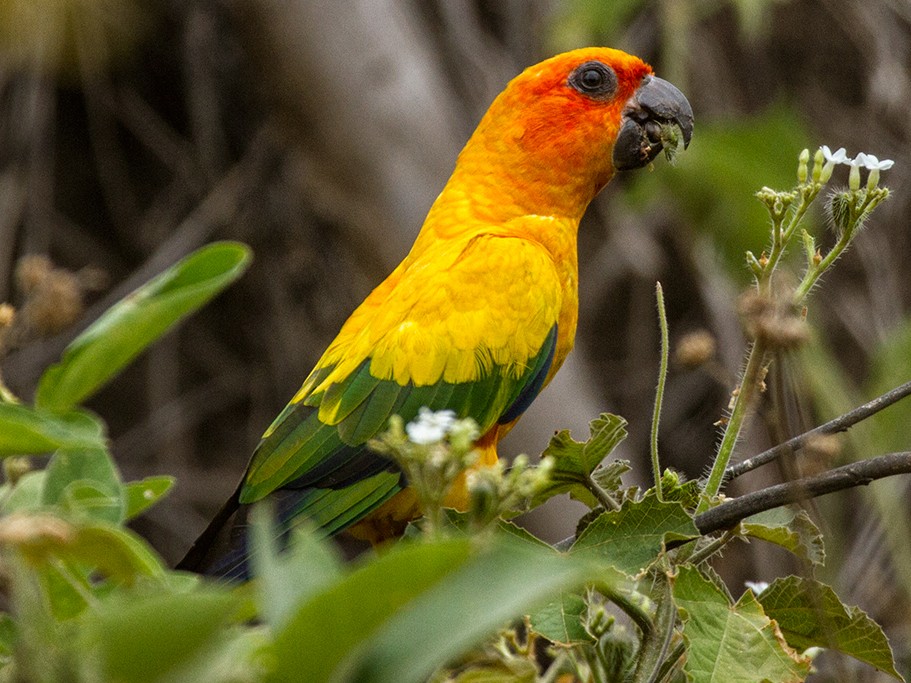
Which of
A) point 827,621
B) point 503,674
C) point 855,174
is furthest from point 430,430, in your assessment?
point 855,174

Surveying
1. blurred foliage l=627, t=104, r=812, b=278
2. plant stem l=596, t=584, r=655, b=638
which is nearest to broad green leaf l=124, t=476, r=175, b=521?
plant stem l=596, t=584, r=655, b=638

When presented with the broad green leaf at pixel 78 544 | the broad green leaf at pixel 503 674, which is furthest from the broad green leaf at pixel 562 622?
the broad green leaf at pixel 78 544

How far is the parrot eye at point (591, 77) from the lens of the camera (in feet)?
8.76

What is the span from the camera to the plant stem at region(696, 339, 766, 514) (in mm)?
1197

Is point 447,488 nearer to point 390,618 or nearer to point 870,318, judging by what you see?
point 390,618

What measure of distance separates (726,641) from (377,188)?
2874 mm

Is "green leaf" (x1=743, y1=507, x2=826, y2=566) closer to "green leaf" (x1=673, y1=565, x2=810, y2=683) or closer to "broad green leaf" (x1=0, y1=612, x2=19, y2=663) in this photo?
"green leaf" (x1=673, y1=565, x2=810, y2=683)

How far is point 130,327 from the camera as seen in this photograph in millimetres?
1153

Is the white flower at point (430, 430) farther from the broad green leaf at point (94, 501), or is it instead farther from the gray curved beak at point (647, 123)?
the gray curved beak at point (647, 123)

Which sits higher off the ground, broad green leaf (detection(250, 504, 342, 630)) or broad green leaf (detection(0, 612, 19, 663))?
broad green leaf (detection(250, 504, 342, 630))

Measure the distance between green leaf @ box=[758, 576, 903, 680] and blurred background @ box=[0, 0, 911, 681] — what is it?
233 centimetres

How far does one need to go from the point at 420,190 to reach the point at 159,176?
1.31 metres

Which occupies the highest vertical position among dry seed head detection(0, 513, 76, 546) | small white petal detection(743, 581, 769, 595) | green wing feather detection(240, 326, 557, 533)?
dry seed head detection(0, 513, 76, 546)

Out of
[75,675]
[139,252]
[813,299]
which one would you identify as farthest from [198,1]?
[75,675]
